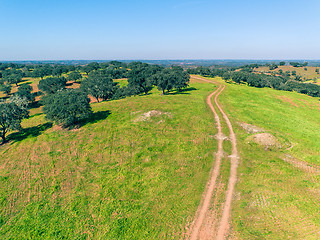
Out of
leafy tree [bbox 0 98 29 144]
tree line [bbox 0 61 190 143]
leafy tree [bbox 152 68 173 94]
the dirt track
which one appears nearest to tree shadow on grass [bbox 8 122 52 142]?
tree line [bbox 0 61 190 143]

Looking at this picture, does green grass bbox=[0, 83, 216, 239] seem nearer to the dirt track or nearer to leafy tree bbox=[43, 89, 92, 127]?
the dirt track

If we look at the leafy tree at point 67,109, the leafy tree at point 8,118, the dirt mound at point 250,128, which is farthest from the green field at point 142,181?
the leafy tree at point 8,118

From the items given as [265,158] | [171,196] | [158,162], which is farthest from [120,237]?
[265,158]

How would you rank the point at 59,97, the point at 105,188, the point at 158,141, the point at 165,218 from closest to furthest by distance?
the point at 165,218 → the point at 105,188 → the point at 158,141 → the point at 59,97

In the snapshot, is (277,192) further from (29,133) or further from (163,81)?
(163,81)

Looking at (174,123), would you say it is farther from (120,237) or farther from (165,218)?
(120,237)

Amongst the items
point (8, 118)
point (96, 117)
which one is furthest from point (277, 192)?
point (8, 118)
